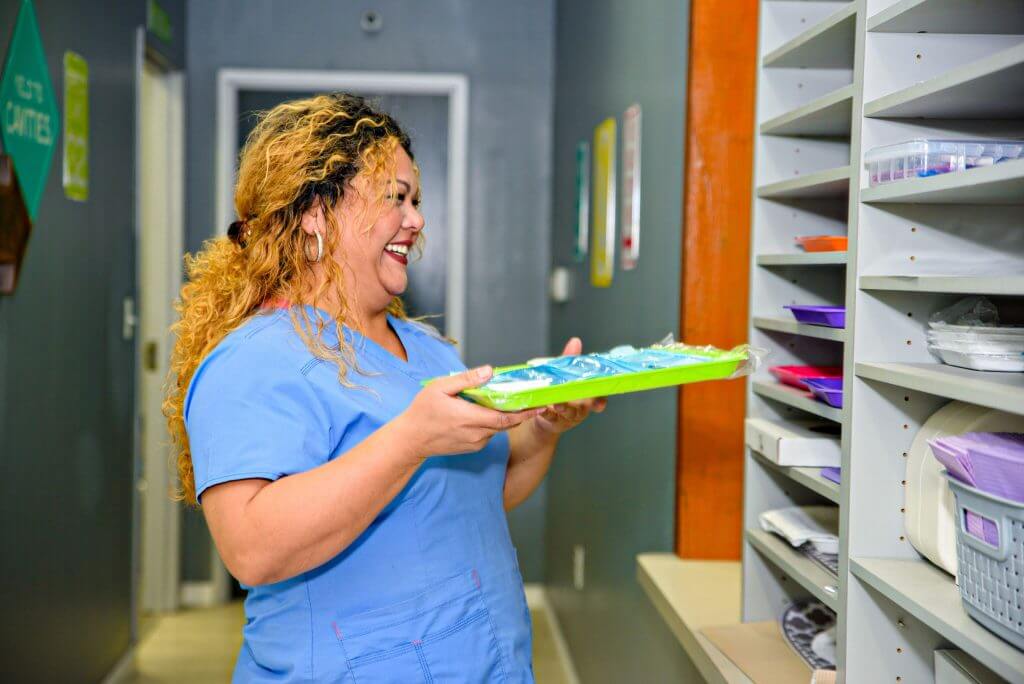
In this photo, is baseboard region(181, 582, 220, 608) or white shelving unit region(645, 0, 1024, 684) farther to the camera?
baseboard region(181, 582, 220, 608)

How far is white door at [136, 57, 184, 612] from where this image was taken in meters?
3.88

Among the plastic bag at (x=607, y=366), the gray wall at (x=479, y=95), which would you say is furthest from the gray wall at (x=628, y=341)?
the plastic bag at (x=607, y=366)

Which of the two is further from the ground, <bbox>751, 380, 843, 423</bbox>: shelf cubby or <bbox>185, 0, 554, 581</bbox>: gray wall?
<bbox>185, 0, 554, 581</bbox>: gray wall

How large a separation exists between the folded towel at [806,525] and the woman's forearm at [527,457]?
0.37 metres

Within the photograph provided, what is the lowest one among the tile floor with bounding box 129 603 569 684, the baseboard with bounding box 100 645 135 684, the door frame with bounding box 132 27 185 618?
the tile floor with bounding box 129 603 569 684

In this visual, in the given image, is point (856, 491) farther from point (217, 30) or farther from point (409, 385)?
point (217, 30)

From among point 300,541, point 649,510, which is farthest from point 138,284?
point 300,541

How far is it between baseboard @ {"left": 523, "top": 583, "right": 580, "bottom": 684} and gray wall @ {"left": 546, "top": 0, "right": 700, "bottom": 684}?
0.07 metres

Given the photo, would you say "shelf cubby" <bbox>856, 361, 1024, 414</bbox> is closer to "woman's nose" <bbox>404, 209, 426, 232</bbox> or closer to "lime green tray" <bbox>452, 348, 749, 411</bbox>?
"lime green tray" <bbox>452, 348, 749, 411</bbox>

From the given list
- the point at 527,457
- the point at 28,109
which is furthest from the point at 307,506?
the point at 28,109

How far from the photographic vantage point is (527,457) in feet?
4.99

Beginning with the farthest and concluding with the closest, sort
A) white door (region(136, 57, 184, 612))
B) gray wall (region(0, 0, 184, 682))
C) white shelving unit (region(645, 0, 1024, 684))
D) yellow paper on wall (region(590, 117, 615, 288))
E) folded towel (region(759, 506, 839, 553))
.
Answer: white door (region(136, 57, 184, 612)) < yellow paper on wall (region(590, 117, 615, 288)) < gray wall (region(0, 0, 184, 682)) < folded towel (region(759, 506, 839, 553)) < white shelving unit (region(645, 0, 1024, 684))

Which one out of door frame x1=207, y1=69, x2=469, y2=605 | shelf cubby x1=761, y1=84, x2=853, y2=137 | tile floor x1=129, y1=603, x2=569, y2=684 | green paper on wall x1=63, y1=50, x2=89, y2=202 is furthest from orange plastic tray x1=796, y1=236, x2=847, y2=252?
door frame x1=207, y1=69, x2=469, y2=605

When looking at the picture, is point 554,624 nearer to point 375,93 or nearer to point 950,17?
point 375,93
